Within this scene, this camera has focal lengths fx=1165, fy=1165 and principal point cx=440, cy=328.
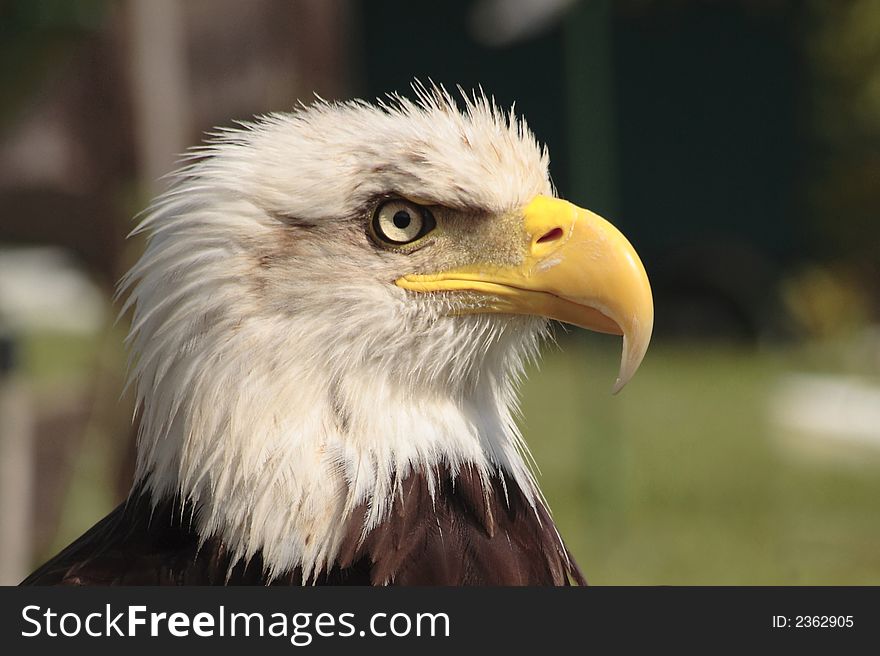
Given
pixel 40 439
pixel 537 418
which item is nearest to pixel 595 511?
pixel 537 418

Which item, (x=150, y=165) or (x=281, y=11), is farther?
(x=281, y=11)

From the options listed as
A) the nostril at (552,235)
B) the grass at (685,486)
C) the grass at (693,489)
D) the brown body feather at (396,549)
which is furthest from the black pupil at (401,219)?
the grass at (685,486)

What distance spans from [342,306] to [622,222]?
11438mm

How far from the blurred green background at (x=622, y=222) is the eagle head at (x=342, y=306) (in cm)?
Answer: 62

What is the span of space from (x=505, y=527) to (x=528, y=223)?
542 millimetres

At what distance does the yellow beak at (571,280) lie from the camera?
1997mm

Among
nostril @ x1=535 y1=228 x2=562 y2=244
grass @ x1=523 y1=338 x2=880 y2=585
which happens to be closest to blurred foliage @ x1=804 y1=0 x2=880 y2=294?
grass @ x1=523 y1=338 x2=880 y2=585

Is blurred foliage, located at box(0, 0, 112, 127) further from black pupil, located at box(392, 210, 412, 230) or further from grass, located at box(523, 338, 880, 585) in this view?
grass, located at box(523, 338, 880, 585)

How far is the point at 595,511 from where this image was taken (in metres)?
7.26

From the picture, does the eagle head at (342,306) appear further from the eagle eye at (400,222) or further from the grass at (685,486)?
the grass at (685,486)

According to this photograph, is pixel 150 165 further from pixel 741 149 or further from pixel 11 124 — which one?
pixel 741 149

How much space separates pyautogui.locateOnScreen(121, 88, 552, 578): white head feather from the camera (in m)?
1.91

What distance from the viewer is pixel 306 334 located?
6.43ft

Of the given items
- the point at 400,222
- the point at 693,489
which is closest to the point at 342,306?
the point at 400,222
